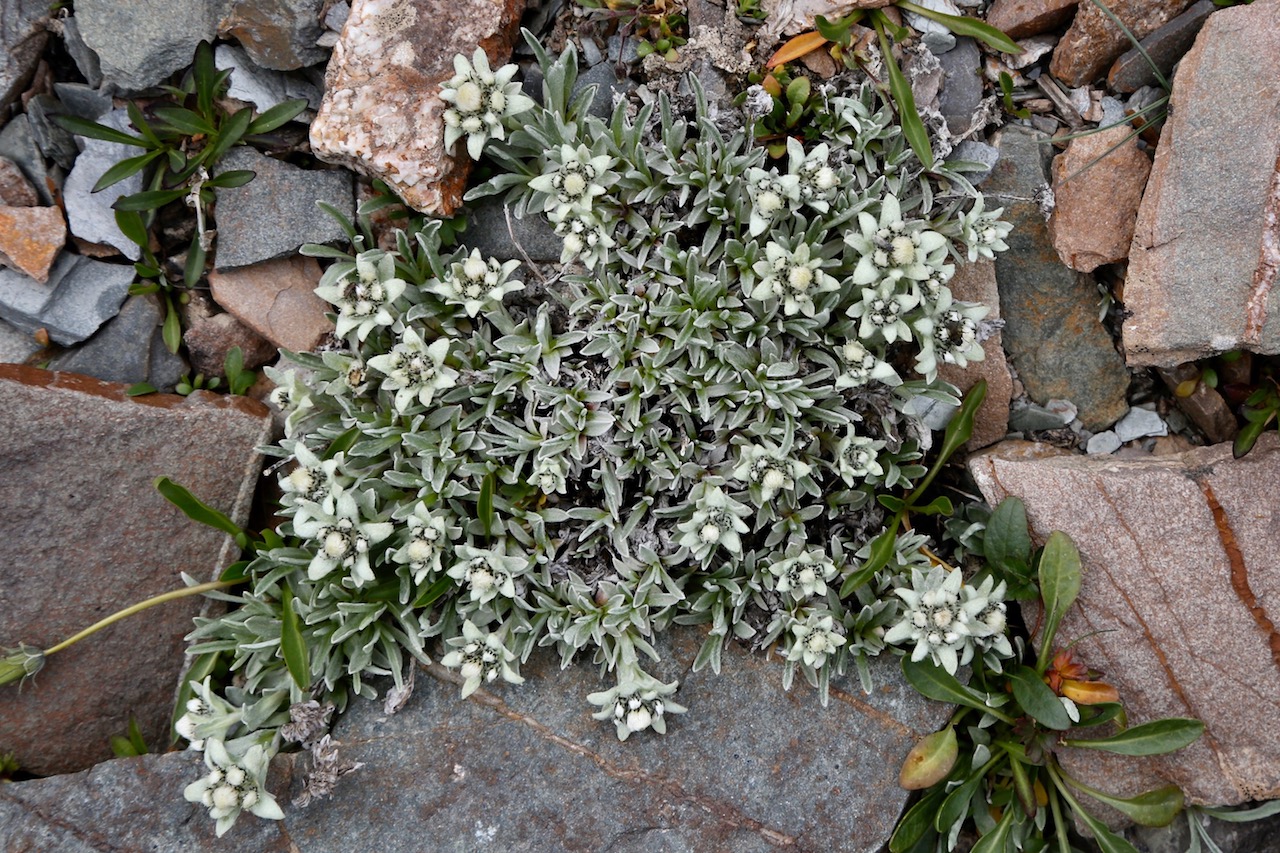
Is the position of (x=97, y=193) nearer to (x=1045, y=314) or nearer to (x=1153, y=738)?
(x=1045, y=314)

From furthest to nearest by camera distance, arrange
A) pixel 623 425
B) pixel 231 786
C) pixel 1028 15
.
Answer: pixel 1028 15 → pixel 623 425 → pixel 231 786

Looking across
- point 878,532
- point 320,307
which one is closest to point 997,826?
point 878,532

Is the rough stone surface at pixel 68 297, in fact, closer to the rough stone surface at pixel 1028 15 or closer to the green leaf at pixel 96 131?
the green leaf at pixel 96 131

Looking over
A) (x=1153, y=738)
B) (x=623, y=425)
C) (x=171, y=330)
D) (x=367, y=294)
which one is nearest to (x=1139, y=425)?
(x=1153, y=738)

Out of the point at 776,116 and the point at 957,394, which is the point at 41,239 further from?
the point at 957,394

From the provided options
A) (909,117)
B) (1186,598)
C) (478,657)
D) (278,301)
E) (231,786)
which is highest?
(909,117)

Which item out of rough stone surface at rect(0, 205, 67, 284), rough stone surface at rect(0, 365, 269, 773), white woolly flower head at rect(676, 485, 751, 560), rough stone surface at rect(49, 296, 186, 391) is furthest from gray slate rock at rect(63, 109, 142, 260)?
white woolly flower head at rect(676, 485, 751, 560)

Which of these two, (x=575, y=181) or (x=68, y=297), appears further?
(x=68, y=297)

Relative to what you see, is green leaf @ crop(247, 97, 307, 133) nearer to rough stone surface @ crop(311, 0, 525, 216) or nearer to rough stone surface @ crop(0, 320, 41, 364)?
rough stone surface @ crop(311, 0, 525, 216)
